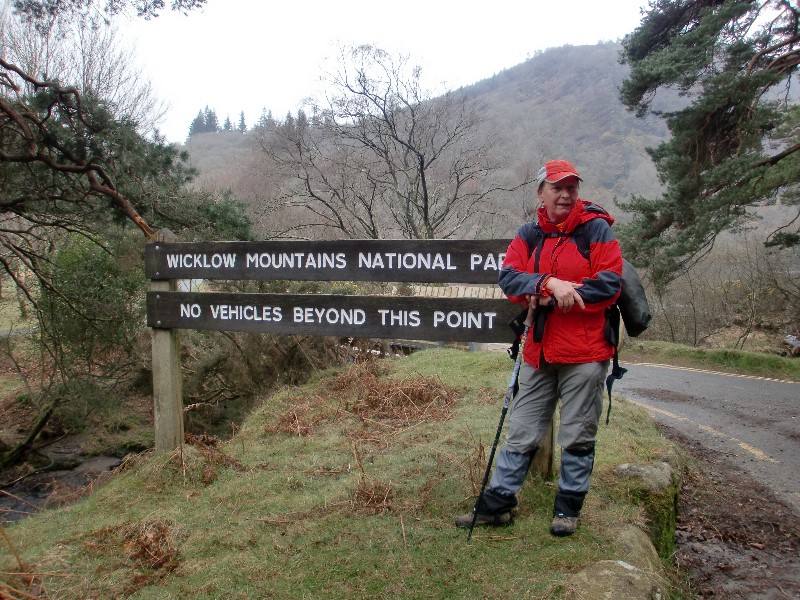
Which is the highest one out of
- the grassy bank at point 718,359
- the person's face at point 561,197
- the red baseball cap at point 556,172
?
the red baseball cap at point 556,172

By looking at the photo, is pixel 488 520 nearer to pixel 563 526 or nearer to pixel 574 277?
pixel 563 526

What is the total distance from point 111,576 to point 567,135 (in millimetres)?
60343

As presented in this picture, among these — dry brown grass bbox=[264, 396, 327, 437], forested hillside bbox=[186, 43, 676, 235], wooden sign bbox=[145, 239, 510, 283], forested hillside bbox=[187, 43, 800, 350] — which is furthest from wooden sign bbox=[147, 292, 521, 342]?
forested hillside bbox=[186, 43, 676, 235]

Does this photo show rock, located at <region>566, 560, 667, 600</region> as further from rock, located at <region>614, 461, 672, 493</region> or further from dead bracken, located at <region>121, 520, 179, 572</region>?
dead bracken, located at <region>121, 520, 179, 572</region>

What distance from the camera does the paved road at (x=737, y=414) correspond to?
6.96 m

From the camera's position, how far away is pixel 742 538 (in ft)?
15.7

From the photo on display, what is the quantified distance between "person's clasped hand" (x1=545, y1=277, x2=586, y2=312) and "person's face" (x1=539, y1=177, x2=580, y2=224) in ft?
1.41

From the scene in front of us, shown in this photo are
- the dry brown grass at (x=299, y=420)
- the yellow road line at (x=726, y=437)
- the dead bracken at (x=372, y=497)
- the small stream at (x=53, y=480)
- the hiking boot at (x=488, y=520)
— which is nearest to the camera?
the hiking boot at (x=488, y=520)

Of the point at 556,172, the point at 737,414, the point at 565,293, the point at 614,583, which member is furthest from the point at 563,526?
the point at 737,414

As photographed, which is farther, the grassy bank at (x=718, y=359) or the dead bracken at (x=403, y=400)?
the grassy bank at (x=718, y=359)

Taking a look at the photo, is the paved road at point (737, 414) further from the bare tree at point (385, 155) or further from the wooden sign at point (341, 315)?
the bare tree at point (385, 155)

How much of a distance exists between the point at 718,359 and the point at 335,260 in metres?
15.3

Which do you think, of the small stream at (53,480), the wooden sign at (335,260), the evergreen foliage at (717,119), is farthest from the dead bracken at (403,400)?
the evergreen foliage at (717,119)

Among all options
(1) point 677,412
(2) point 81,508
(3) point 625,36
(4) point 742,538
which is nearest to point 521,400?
(4) point 742,538
